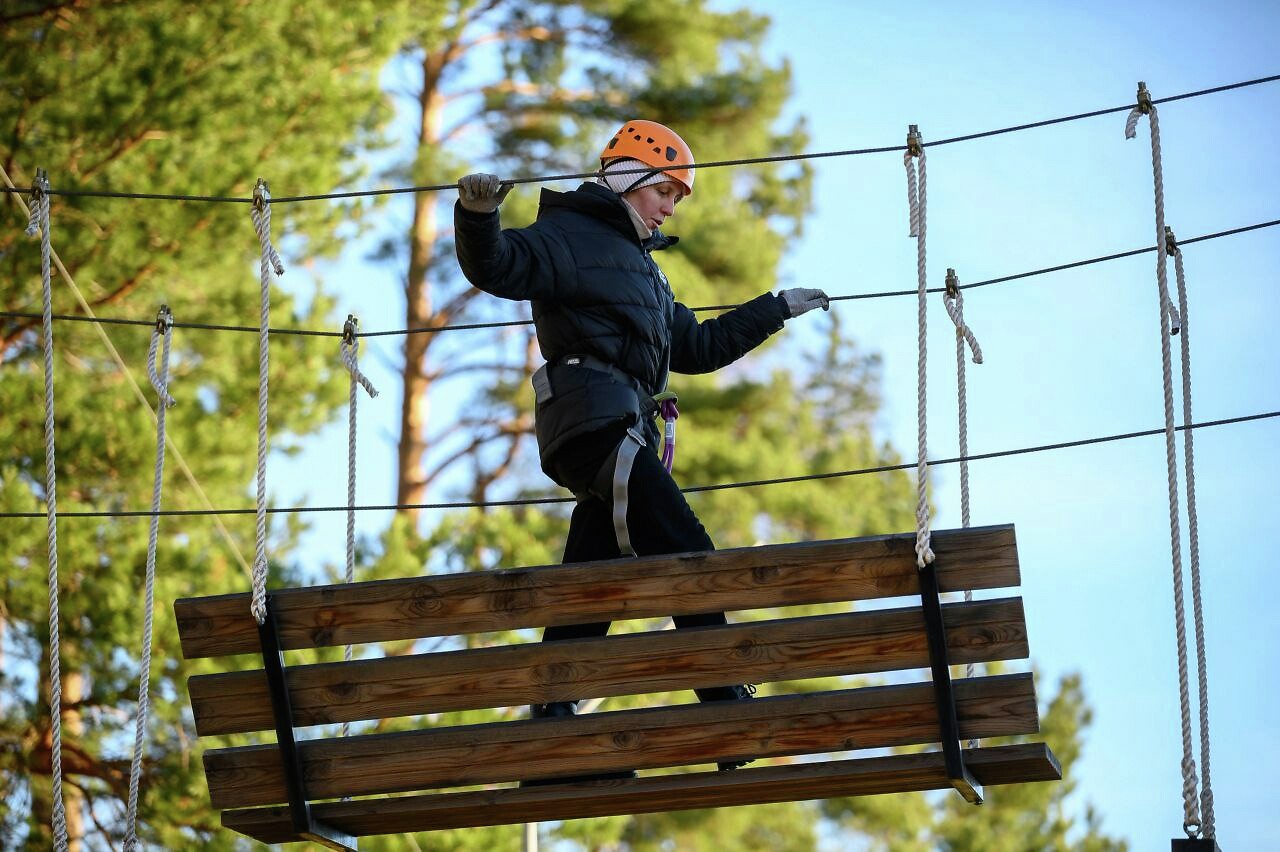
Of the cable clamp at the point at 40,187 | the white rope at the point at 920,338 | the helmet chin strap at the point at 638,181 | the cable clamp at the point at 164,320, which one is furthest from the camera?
the cable clamp at the point at 164,320

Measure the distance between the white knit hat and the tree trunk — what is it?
1143 centimetres

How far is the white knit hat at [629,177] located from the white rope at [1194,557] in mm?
1417

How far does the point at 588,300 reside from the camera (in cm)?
473

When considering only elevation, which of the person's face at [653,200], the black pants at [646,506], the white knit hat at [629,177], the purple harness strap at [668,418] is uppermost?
the white knit hat at [629,177]

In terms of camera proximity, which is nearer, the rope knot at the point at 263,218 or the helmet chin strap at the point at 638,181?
the rope knot at the point at 263,218

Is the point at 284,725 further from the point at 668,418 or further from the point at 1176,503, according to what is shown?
the point at 1176,503

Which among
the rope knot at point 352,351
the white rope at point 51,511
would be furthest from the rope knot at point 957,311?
the white rope at point 51,511

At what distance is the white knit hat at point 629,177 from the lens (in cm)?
494

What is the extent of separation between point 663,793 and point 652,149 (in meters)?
1.79

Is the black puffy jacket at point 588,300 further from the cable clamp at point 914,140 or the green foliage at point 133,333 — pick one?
A: the green foliage at point 133,333

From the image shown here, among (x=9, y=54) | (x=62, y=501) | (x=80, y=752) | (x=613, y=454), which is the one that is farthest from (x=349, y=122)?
(x=613, y=454)

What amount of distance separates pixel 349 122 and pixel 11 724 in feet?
15.6

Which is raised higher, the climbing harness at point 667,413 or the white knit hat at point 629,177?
the white knit hat at point 629,177

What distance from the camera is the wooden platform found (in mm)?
4184
